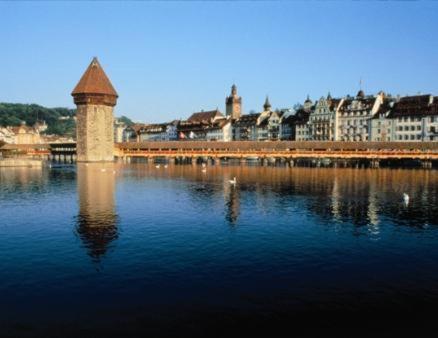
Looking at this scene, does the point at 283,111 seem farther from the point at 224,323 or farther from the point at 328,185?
the point at 224,323

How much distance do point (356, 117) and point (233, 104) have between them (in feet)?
176

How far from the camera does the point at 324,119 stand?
4114 inches

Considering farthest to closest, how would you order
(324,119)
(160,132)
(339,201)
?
(160,132) < (324,119) < (339,201)

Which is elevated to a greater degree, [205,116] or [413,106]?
[205,116]

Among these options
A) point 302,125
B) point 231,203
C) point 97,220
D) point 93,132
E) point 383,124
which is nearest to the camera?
point 97,220

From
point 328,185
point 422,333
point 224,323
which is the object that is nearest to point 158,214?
point 224,323

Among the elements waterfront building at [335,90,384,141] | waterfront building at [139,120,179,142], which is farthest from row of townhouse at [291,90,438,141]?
waterfront building at [139,120,179,142]

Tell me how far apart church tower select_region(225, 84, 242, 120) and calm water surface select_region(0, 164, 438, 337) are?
118 meters

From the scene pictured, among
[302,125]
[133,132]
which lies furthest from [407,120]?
[133,132]

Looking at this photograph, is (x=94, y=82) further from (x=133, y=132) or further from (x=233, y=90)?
(x=133, y=132)

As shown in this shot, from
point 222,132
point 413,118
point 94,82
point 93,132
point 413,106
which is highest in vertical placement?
point 94,82

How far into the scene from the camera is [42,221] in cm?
2278

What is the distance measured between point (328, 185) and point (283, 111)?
8298cm

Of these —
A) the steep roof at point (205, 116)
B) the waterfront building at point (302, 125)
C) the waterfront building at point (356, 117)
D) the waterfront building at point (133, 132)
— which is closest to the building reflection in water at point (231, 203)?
the waterfront building at point (356, 117)
